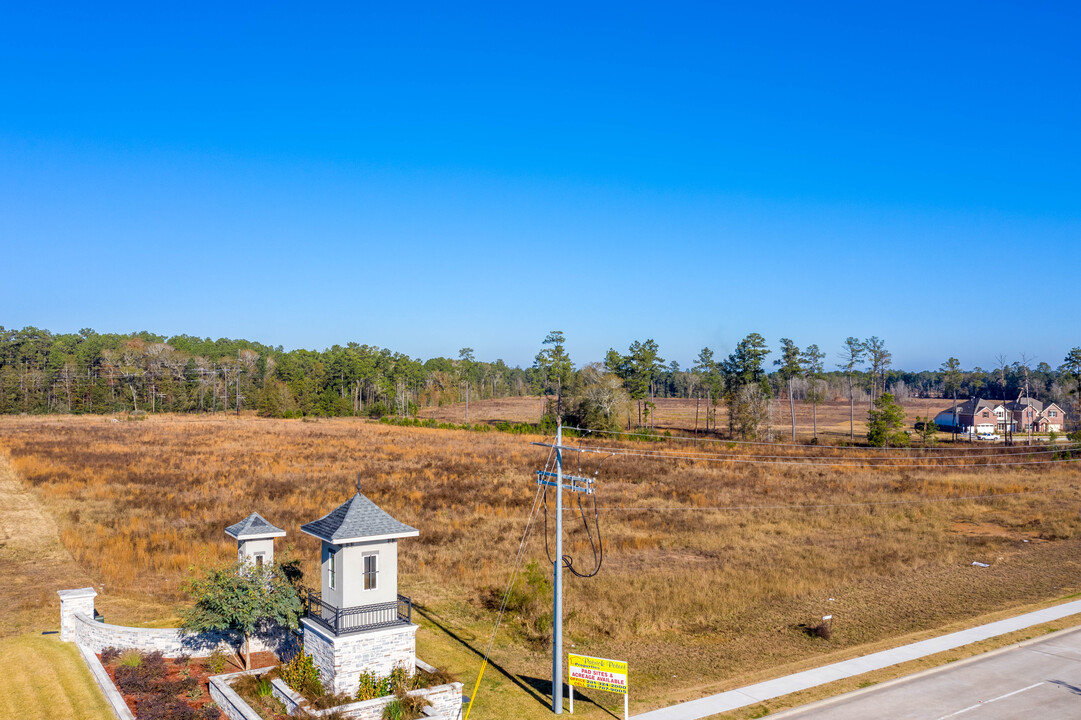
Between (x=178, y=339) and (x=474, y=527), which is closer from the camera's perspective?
(x=474, y=527)

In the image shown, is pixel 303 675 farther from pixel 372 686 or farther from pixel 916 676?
pixel 916 676

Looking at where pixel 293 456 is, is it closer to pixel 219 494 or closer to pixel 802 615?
pixel 219 494

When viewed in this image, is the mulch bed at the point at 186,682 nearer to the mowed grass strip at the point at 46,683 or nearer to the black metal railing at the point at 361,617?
the mowed grass strip at the point at 46,683

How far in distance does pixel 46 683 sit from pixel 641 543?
2244 cm

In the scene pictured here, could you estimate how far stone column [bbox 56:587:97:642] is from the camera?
1838 centimetres

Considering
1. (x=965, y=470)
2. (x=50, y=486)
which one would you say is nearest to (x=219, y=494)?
(x=50, y=486)

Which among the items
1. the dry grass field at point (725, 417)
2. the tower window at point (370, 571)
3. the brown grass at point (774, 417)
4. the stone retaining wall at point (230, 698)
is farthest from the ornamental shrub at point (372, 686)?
the dry grass field at point (725, 417)

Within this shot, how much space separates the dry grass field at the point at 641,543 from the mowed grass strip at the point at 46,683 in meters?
3.17

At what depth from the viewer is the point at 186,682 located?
16531mm

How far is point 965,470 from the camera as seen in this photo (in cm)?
5788

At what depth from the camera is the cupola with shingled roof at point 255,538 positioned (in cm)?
1911

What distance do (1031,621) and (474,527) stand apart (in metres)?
22.2

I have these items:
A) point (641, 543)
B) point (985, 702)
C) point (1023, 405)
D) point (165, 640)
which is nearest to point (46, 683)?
point (165, 640)

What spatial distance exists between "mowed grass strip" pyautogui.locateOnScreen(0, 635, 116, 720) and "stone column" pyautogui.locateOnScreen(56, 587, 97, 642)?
0.93 ft
